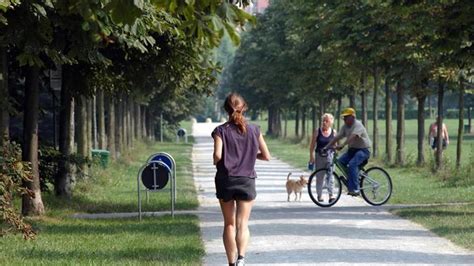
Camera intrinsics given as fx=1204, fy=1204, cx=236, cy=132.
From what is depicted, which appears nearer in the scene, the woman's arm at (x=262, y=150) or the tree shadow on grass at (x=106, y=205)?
the woman's arm at (x=262, y=150)

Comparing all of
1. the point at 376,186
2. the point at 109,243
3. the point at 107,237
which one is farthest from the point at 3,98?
the point at 376,186

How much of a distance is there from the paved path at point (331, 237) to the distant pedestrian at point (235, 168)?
3.63ft

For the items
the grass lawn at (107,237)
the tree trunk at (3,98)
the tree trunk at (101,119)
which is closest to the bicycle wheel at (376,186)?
the grass lawn at (107,237)

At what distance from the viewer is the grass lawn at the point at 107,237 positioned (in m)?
13.1

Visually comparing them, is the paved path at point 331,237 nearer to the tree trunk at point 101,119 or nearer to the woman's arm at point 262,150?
the woman's arm at point 262,150

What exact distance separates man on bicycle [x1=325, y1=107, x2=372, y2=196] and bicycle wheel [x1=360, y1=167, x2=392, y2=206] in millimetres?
188

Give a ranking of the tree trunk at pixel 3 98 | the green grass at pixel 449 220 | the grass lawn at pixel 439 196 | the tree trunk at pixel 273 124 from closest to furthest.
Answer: the green grass at pixel 449 220 < the grass lawn at pixel 439 196 < the tree trunk at pixel 3 98 < the tree trunk at pixel 273 124

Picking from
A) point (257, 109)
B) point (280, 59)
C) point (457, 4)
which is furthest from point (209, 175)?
point (257, 109)

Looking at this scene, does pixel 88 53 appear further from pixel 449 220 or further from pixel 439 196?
pixel 439 196

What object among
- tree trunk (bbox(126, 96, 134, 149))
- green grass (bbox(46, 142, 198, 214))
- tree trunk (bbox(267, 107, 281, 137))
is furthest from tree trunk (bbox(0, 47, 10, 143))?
Result: tree trunk (bbox(267, 107, 281, 137))

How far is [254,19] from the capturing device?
281 inches

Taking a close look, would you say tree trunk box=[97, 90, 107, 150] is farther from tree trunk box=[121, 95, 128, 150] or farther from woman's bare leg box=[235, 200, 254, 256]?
woman's bare leg box=[235, 200, 254, 256]

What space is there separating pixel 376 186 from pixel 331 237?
19.4 ft

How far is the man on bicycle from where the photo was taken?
2072 centimetres
